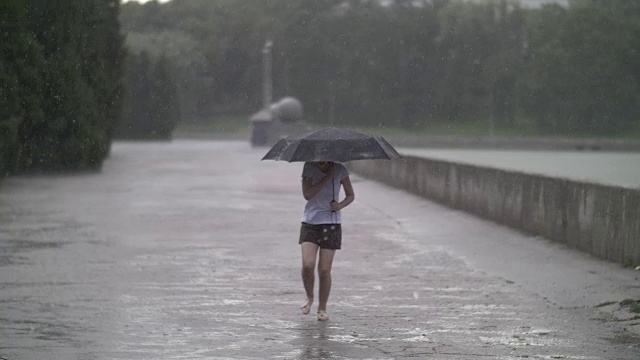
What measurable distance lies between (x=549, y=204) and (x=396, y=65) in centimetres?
9667

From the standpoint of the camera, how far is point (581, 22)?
9794 centimetres

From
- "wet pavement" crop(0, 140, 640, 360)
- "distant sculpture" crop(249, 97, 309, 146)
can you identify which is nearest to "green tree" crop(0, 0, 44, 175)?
"wet pavement" crop(0, 140, 640, 360)

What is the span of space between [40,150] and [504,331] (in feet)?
100

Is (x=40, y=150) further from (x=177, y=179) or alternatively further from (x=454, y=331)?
(x=454, y=331)

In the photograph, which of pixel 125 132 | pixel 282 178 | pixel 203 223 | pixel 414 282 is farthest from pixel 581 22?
pixel 414 282

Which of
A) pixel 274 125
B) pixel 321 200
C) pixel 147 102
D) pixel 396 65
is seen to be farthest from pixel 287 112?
pixel 321 200

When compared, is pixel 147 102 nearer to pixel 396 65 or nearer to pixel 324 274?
pixel 396 65

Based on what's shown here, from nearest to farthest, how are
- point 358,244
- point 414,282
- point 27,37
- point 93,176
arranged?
point 414,282 → point 358,244 → point 27,37 → point 93,176

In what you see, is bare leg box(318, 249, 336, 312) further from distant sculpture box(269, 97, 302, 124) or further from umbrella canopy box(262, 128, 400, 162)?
distant sculpture box(269, 97, 302, 124)

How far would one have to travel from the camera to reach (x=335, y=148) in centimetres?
1084

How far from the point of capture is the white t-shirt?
11.0 m

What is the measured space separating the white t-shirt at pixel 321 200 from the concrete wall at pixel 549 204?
4060mm

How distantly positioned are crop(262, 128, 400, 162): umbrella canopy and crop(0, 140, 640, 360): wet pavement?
131 cm

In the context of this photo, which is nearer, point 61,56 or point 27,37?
point 27,37
